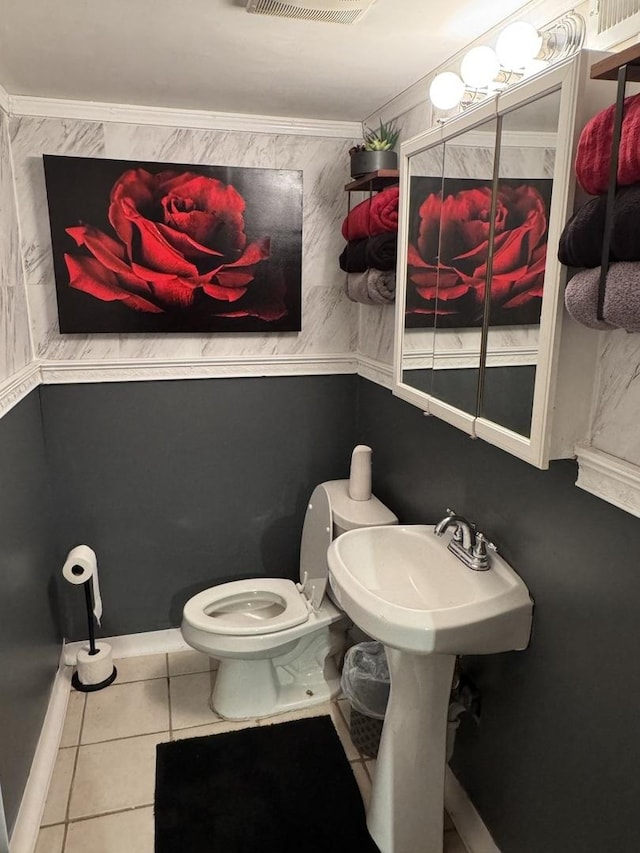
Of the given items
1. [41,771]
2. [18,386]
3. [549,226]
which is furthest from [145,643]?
[549,226]

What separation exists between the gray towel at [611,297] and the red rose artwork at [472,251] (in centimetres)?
17

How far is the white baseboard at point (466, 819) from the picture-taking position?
1.78 meters

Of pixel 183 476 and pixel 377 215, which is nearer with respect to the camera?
pixel 377 215

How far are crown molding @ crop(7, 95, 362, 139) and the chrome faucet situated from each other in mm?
1667

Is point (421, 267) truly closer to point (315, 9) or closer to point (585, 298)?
point (315, 9)

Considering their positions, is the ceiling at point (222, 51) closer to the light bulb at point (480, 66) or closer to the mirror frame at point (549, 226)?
the light bulb at point (480, 66)

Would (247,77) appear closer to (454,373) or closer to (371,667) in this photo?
(454,373)

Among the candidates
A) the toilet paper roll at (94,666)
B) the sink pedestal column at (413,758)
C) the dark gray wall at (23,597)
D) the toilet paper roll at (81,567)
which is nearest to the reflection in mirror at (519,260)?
the sink pedestal column at (413,758)

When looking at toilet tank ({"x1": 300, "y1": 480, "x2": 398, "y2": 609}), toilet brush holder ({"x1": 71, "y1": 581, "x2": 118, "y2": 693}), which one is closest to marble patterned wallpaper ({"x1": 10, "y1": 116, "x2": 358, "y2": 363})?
toilet tank ({"x1": 300, "y1": 480, "x2": 398, "y2": 609})

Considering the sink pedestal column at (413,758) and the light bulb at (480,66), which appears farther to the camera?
the sink pedestal column at (413,758)

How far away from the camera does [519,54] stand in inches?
51.0

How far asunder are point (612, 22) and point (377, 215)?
96cm

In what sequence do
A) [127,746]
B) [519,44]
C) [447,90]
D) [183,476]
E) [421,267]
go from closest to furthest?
[519,44]
[447,90]
[421,267]
[127,746]
[183,476]

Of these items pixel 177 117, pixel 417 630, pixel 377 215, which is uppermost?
pixel 177 117
